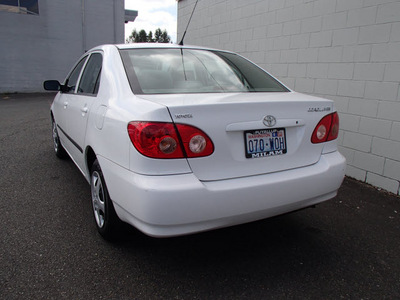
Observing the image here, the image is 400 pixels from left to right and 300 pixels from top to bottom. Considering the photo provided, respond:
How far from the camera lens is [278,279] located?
7.21 ft

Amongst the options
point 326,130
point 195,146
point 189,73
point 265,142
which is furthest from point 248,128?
point 189,73

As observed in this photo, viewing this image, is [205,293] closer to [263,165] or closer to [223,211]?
[223,211]

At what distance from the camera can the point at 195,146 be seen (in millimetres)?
1925

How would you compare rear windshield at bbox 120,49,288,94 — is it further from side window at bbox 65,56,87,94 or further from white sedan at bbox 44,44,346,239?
side window at bbox 65,56,87,94

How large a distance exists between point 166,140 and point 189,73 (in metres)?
0.96

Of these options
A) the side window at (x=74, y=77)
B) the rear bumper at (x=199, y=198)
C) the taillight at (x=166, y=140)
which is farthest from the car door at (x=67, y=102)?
the taillight at (x=166, y=140)

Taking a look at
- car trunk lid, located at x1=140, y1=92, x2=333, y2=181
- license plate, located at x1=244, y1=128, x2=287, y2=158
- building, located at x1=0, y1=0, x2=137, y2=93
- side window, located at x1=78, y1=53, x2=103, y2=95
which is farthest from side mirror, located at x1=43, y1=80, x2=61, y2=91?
building, located at x1=0, y1=0, x2=137, y2=93

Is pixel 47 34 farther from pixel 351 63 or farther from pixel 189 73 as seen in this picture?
pixel 189 73

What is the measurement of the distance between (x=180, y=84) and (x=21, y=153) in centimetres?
389

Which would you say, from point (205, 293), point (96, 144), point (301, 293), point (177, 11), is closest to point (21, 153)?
point (96, 144)


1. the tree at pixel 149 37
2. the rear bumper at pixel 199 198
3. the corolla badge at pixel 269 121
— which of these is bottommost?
the rear bumper at pixel 199 198

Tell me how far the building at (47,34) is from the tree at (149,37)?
66.0 metres

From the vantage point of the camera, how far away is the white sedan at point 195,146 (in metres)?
1.88

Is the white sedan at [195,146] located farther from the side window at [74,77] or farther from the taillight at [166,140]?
the side window at [74,77]
